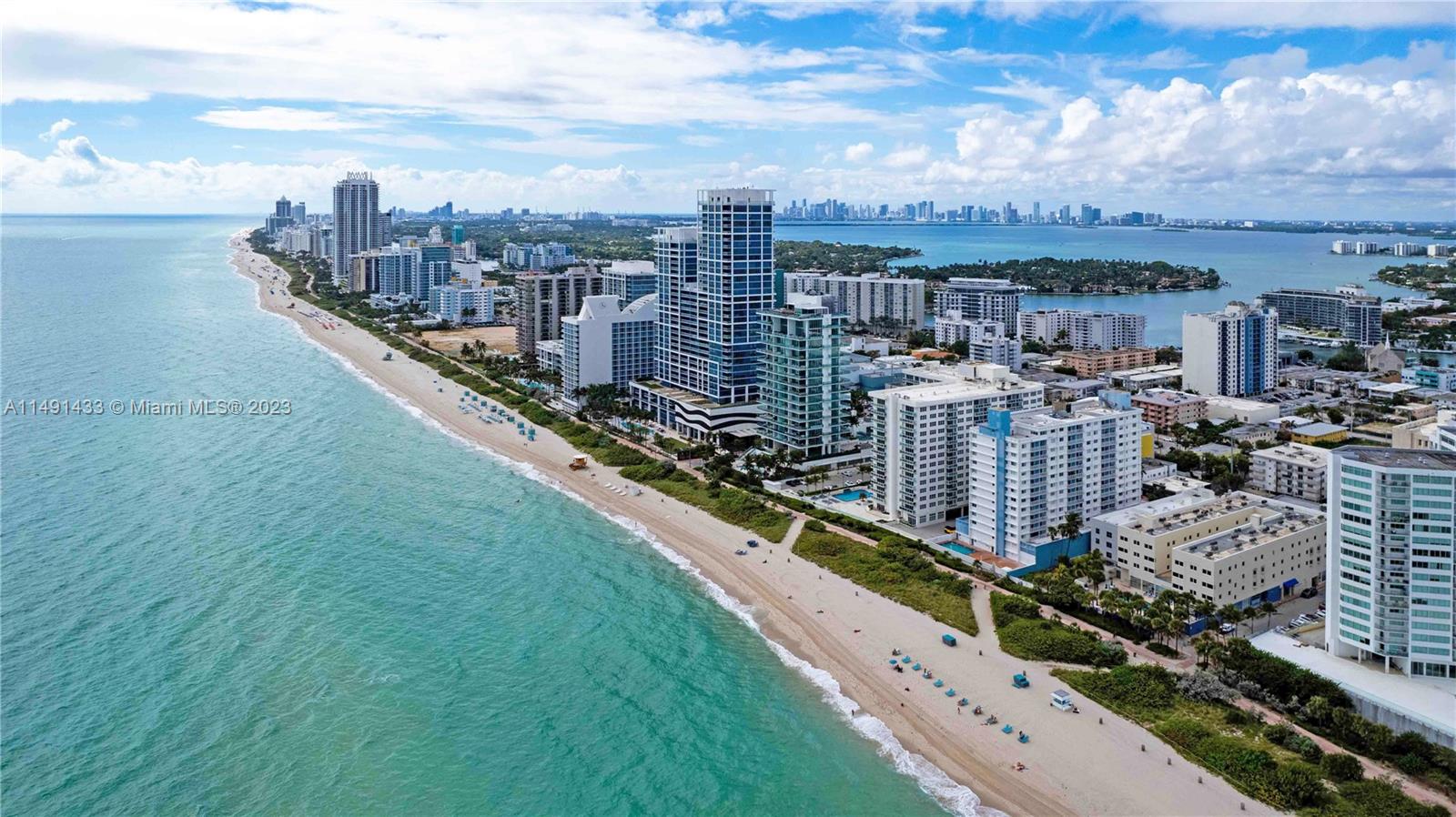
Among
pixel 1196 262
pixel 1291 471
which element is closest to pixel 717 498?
pixel 1291 471

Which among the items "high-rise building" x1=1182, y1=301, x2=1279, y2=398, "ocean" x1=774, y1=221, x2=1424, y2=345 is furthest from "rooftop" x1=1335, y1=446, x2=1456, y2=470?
"ocean" x1=774, y1=221, x2=1424, y2=345

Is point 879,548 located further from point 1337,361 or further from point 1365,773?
point 1337,361

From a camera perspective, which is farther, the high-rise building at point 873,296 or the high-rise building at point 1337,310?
the high-rise building at point 873,296

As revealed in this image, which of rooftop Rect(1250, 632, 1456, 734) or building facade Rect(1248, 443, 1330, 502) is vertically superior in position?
building facade Rect(1248, 443, 1330, 502)

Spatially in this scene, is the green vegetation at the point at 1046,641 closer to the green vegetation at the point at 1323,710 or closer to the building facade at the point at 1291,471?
the green vegetation at the point at 1323,710

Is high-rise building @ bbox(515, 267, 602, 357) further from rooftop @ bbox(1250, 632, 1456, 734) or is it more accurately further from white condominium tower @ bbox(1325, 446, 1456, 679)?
white condominium tower @ bbox(1325, 446, 1456, 679)

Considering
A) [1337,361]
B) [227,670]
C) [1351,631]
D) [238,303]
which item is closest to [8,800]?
[227,670]

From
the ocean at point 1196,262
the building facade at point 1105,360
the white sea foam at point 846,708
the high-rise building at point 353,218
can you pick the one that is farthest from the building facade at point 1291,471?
the high-rise building at point 353,218
